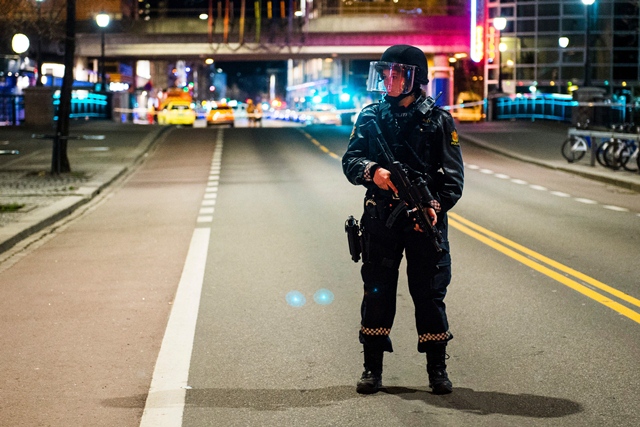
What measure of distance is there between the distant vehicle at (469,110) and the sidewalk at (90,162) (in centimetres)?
925

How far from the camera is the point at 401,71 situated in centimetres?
607

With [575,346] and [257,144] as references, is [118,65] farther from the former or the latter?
[575,346]

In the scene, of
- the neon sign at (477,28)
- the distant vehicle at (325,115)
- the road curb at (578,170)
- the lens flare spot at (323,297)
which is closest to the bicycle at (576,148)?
the road curb at (578,170)

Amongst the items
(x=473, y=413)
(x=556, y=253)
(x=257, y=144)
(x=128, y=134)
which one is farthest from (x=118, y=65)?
(x=473, y=413)

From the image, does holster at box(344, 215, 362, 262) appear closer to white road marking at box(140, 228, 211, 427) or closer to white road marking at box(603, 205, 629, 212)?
white road marking at box(140, 228, 211, 427)

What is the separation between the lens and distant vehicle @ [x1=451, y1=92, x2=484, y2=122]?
2315 inches

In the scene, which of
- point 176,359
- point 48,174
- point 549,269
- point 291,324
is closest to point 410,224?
point 176,359

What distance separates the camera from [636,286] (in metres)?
9.80

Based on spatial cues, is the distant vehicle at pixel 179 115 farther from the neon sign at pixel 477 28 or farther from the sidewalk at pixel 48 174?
the sidewalk at pixel 48 174

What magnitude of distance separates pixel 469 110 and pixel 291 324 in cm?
5480

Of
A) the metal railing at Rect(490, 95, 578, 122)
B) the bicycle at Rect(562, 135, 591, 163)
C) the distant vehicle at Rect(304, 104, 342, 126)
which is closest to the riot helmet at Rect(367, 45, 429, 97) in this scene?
the bicycle at Rect(562, 135, 591, 163)

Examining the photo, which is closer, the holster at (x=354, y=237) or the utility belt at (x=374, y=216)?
the utility belt at (x=374, y=216)

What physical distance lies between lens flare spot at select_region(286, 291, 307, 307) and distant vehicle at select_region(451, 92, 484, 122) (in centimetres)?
4733

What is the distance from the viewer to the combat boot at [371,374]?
6117 millimetres
